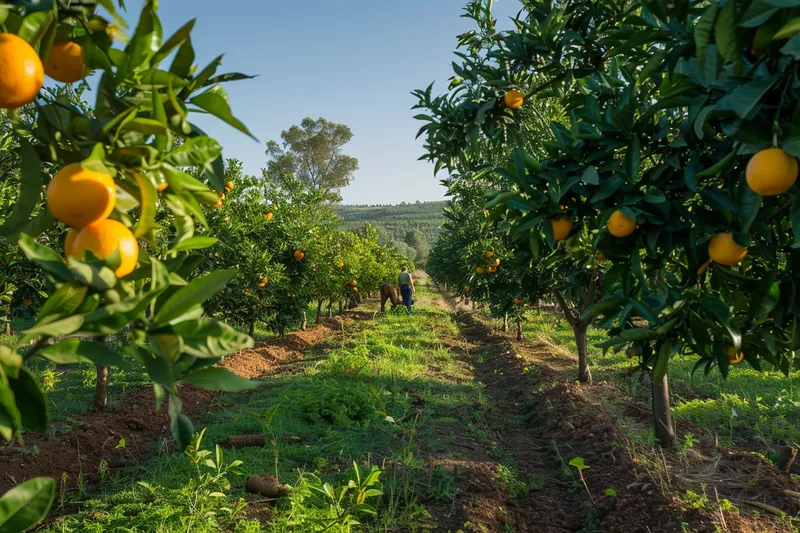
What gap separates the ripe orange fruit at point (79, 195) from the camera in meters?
0.76

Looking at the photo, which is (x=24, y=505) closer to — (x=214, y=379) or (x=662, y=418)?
(x=214, y=379)

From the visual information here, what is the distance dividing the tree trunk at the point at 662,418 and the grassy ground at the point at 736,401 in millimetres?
562

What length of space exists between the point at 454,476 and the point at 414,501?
0.66 meters

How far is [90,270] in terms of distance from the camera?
0.70 m

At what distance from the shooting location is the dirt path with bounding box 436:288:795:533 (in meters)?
3.33

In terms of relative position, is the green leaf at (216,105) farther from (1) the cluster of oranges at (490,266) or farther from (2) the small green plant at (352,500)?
(1) the cluster of oranges at (490,266)

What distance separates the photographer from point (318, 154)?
1479 inches

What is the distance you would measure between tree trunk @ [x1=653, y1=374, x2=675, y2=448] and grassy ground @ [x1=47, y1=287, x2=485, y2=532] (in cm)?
178

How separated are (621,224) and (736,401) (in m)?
5.55

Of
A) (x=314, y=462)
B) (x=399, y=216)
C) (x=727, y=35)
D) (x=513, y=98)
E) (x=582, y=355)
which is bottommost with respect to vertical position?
(x=314, y=462)

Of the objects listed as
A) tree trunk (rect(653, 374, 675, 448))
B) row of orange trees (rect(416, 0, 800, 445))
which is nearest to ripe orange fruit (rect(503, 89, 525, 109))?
row of orange trees (rect(416, 0, 800, 445))

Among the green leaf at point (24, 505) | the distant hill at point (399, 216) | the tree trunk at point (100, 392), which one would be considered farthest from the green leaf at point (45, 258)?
the distant hill at point (399, 216)

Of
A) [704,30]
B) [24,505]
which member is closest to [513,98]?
[704,30]

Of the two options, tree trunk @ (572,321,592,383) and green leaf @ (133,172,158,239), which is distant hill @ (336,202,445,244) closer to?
tree trunk @ (572,321,592,383)
